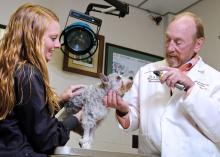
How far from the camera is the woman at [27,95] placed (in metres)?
A: 1.09

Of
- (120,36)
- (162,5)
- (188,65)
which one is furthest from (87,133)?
(162,5)

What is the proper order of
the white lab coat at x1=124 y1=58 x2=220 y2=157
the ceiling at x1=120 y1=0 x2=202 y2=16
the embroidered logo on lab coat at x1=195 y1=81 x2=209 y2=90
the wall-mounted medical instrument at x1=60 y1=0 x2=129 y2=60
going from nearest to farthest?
the white lab coat at x1=124 y1=58 x2=220 y2=157, the embroidered logo on lab coat at x1=195 y1=81 x2=209 y2=90, the wall-mounted medical instrument at x1=60 y1=0 x2=129 y2=60, the ceiling at x1=120 y1=0 x2=202 y2=16

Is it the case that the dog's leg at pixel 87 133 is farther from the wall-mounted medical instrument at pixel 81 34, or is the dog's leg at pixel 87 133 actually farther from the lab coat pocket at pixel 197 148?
the wall-mounted medical instrument at pixel 81 34

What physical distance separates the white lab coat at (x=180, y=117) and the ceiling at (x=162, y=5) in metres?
1.49

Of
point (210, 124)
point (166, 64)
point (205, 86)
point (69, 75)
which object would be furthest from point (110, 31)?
point (210, 124)

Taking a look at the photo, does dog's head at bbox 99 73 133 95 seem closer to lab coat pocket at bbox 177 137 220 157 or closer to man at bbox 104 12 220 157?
man at bbox 104 12 220 157

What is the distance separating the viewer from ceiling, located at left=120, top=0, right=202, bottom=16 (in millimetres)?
3055

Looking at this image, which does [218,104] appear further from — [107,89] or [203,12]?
[203,12]

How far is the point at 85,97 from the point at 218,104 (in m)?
0.54

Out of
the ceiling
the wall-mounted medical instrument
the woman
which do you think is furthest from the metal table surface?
the ceiling

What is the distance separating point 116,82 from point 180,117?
31cm

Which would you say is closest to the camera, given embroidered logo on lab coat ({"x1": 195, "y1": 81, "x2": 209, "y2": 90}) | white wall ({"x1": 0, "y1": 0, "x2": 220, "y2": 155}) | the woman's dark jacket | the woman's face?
the woman's dark jacket

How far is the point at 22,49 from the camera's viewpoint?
47.2 inches

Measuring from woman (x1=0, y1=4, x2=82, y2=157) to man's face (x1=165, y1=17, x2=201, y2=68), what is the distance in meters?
0.69
